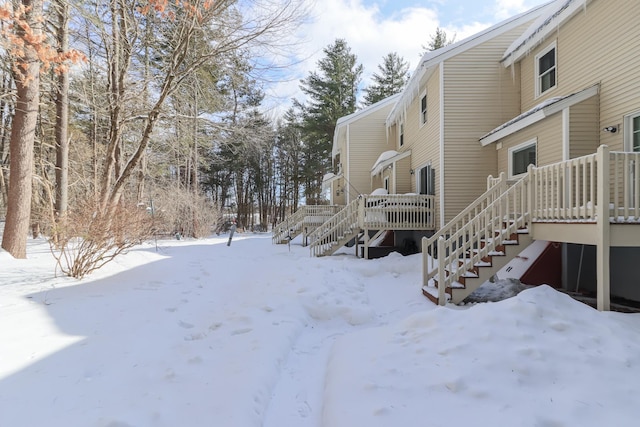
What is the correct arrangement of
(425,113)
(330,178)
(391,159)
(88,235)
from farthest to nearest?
(330,178), (391,159), (425,113), (88,235)

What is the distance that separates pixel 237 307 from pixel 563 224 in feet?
16.1

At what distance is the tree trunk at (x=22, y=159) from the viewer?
22.0 feet

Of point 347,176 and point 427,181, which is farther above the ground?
point 347,176

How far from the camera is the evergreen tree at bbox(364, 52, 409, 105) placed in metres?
28.5

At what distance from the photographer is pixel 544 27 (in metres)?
7.96

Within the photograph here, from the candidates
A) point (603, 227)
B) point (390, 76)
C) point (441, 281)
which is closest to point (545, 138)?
point (603, 227)

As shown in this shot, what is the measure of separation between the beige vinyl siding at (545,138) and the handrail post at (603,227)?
3121 millimetres

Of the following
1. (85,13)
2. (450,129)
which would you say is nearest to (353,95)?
(450,129)

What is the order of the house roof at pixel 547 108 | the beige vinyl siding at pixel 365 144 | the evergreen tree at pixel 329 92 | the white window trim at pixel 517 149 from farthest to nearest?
the evergreen tree at pixel 329 92
the beige vinyl siding at pixel 365 144
the white window trim at pixel 517 149
the house roof at pixel 547 108

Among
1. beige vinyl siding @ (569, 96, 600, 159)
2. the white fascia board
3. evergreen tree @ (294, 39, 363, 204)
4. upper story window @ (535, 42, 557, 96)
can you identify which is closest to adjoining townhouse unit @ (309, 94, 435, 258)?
the white fascia board

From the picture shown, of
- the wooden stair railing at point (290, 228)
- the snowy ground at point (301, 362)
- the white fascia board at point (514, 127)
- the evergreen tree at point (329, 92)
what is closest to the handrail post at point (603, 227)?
the snowy ground at point (301, 362)

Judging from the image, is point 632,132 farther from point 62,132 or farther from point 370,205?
point 62,132

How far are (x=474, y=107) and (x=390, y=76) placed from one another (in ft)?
69.1

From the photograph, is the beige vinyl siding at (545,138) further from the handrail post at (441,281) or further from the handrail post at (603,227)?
the handrail post at (441,281)
